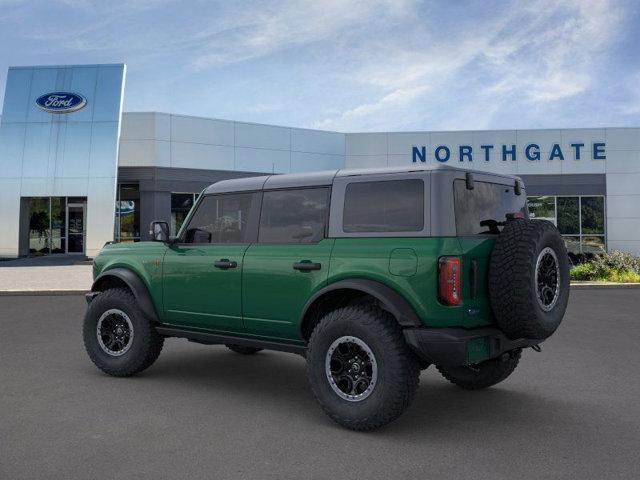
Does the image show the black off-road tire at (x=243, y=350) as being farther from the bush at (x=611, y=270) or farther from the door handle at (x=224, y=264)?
the bush at (x=611, y=270)

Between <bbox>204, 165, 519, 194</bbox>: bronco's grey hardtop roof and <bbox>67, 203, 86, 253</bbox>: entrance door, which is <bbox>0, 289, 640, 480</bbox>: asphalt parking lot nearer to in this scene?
<bbox>204, 165, 519, 194</bbox>: bronco's grey hardtop roof

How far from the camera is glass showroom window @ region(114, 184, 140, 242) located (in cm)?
3039

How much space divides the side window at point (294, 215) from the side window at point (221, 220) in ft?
0.73

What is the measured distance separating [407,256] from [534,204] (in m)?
28.8

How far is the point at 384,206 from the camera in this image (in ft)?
16.7

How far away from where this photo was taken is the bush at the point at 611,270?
19062 mm

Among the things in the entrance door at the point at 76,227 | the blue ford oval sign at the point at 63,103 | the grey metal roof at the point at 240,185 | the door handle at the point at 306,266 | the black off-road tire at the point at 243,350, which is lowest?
the black off-road tire at the point at 243,350

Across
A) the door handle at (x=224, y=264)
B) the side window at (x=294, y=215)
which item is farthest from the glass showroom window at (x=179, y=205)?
the side window at (x=294, y=215)

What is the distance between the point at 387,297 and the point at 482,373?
180 centimetres

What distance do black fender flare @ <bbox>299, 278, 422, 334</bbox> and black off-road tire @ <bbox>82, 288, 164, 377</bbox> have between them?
2489mm

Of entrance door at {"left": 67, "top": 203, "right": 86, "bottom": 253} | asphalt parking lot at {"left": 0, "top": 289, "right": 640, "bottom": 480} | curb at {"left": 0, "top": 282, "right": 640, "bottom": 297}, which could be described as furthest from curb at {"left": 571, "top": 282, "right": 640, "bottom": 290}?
entrance door at {"left": 67, "top": 203, "right": 86, "bottom": 253}

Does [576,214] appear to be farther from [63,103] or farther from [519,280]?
[519,280]

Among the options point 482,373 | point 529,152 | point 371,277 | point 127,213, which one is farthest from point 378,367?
point 529,152

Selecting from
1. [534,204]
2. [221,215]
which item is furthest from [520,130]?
[221,215]
